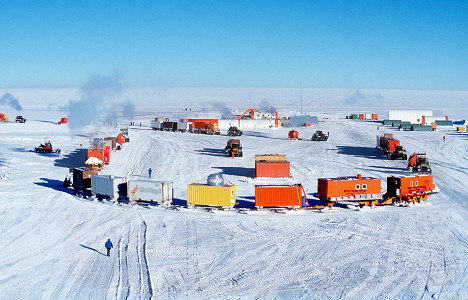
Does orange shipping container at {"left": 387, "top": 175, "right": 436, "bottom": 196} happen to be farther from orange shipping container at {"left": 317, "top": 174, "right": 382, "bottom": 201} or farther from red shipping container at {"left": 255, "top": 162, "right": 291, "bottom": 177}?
red shipping container at {"left": 255, "top": 162, "right": 291, "bottom": 177}

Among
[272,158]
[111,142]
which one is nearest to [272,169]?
[272,158]

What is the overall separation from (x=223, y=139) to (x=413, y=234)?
47305 mm

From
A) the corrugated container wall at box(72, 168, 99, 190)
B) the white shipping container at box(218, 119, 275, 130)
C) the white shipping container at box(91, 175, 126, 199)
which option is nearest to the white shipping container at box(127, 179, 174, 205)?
the white shipping container at box(91, 175, 126, 199)

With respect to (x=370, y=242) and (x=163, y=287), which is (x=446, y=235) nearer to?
(x=370, y=242)

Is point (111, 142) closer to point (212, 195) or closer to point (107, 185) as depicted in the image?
point (107, 185)

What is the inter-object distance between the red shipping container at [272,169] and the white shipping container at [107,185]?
41.5 feet

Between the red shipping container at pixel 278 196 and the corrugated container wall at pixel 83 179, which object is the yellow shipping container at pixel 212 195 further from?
the corrugated container wall at pixel 83 179

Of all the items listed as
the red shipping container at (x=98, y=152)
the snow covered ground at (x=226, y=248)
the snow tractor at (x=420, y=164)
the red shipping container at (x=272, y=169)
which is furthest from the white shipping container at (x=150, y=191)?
the snow tractor at (x=420, y=164)

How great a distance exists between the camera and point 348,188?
31625 mm

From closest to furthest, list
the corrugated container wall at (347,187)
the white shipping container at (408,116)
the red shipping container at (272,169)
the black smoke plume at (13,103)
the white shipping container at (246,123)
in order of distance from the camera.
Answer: the corrugated container wall at (347,187) → the red shipping container at (272,169) → the white shipping container at (246,123) → the white shipping container at (408,116) → the black smoke plume at (13,103)

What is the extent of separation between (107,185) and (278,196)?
12.0 metres

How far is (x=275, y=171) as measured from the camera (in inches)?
1720

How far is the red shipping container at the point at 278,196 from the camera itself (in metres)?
31.4

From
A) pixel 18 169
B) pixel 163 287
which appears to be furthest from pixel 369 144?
pixel 163 287
